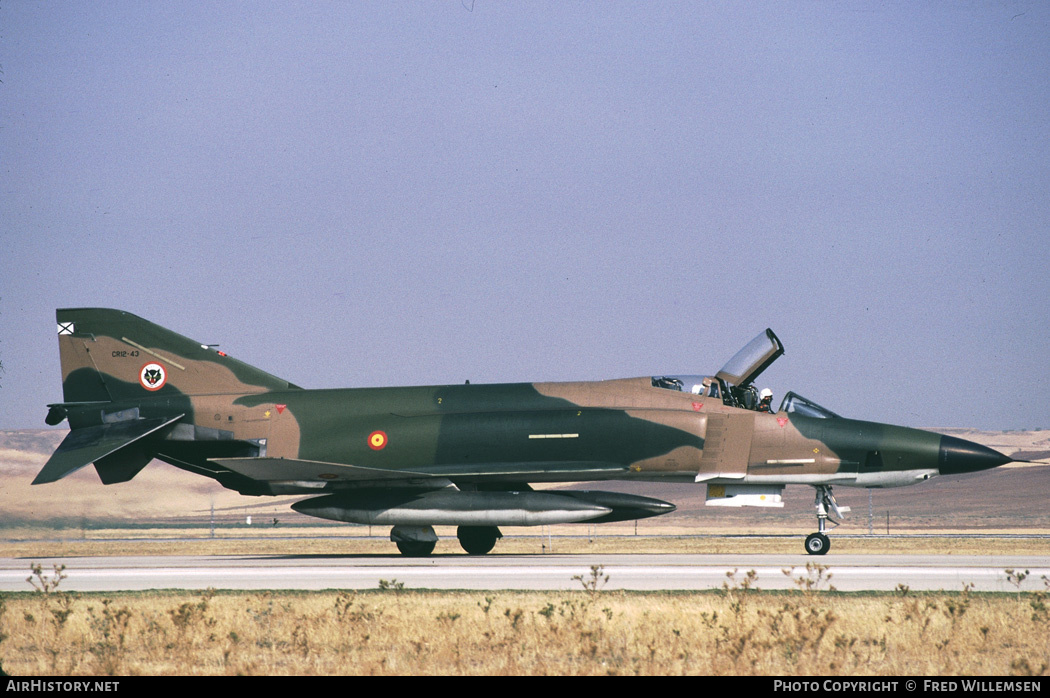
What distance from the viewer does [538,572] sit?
56.9 ft

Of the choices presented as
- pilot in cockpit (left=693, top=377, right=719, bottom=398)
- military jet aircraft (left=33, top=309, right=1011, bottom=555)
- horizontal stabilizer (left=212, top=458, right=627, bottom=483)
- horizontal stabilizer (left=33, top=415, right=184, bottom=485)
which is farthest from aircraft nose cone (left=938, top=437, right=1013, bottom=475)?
horizontal stabilizer (left=33, top=415, right=184, bottom=485)

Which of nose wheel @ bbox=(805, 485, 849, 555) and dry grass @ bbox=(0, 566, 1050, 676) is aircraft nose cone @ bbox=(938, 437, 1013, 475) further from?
dry grass @ bbox=(0, 566, 1050, 676)

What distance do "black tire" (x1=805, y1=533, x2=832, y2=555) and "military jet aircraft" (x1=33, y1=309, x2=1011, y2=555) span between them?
4 cm

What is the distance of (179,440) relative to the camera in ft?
78.9

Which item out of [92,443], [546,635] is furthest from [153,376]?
[546,635]

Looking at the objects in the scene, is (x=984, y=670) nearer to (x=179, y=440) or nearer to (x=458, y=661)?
(x=458, y=661)

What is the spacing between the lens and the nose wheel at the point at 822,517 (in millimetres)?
20922

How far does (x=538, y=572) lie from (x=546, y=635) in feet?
20.4

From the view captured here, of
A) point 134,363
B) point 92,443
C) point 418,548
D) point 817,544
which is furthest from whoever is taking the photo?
point 134,363

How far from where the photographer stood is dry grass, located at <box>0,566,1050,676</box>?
1013 centimetres

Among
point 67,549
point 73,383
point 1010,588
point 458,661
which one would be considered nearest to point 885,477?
point 1010,588

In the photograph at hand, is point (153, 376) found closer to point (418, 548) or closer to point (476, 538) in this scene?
point (418, 548)
